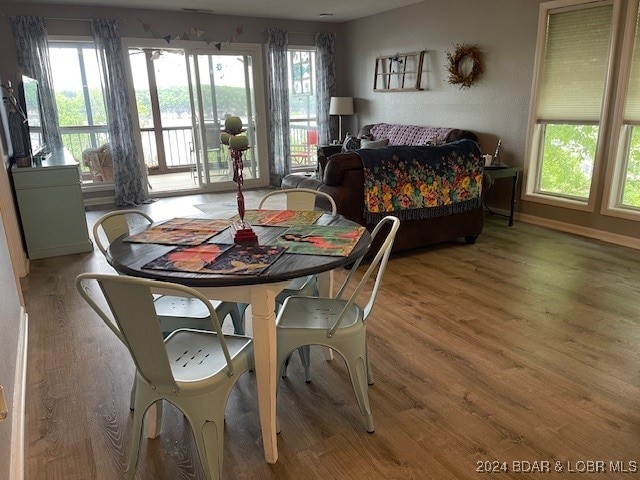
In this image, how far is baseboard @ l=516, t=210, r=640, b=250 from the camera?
4.06 m

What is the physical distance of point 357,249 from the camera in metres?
1.71

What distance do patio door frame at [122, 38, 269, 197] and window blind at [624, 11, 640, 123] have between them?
4.70 m

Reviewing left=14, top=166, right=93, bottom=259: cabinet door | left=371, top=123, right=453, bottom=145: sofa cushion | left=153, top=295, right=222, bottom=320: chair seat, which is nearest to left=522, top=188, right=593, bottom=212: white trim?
left=371, top=123, right=453, bottom=145: sofa cushion

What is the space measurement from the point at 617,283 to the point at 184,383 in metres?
3.08

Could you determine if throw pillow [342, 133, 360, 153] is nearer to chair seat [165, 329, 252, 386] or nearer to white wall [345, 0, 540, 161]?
white wall [345, 0, 540, 161]

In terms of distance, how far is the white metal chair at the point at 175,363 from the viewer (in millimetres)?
1300

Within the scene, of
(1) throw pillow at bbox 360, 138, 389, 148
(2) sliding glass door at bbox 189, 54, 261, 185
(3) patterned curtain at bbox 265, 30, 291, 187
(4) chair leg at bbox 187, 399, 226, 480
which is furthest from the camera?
(3) patterned curtain at bbox 265, 30, 291, 187

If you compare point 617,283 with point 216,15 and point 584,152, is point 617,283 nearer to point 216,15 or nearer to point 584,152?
point 584,152

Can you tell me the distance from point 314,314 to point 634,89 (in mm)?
3673

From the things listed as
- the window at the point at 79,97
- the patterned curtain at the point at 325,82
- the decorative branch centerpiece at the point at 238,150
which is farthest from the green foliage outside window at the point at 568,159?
the window at the point at 79,97

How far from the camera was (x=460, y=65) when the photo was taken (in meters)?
5.40

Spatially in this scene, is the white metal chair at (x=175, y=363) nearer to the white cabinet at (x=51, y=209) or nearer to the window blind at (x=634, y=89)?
the white cabinet at (x=51, y=209)

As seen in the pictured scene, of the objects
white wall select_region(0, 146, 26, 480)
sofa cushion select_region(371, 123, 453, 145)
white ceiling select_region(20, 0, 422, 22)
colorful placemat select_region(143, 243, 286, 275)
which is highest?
white ceiling select_region(20, 0, 422, 22)

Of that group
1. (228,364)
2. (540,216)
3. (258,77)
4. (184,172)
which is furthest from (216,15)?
(228,364)
